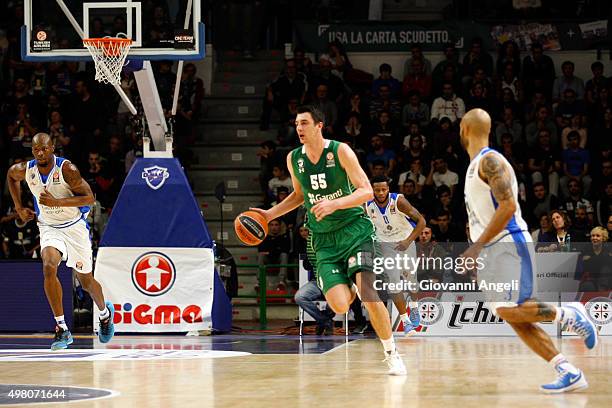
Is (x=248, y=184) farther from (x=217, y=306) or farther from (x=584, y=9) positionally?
(x=584, y=9)

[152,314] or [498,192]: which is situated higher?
[498,192]

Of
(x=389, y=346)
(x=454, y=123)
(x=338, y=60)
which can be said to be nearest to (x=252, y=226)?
(x=389, y=346)

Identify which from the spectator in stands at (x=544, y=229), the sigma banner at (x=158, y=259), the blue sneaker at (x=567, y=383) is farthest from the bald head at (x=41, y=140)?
the spectator in stands at (x=544, y=229)

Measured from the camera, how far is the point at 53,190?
1145 cm

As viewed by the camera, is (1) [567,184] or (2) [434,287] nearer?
(2) [434,287]

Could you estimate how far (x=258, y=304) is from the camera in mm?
17281

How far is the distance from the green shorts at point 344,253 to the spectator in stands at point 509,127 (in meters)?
9.80

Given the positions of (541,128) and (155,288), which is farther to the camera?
(541,128)

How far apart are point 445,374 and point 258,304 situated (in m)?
9.02

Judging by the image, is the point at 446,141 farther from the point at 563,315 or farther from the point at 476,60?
the point at 563,315

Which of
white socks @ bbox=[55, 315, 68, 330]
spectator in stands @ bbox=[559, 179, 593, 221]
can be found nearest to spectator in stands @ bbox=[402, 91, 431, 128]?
spectator in stands @ bbox=[559, 179, 593, 221]

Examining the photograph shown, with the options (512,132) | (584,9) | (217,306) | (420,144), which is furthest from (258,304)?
(584,9)

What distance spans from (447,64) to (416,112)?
1.15 meters

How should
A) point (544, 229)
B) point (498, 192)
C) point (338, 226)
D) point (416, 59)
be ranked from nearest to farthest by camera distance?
1. point (498, 192)
2. point (338, 226)
3. point (544, 229)
4. point (416, 59)
